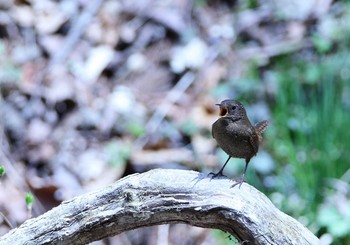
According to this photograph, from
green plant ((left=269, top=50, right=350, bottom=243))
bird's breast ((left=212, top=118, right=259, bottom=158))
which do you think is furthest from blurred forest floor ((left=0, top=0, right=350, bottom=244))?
bird's breast ((left=212, top=118, right=259, bottom=158))

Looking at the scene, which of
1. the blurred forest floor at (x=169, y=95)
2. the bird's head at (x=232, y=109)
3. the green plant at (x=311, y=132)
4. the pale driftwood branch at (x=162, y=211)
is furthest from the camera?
the blurred forest floor at (x=169, y=95)

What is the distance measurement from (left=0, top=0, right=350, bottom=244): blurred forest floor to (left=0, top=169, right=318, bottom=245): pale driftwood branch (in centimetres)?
132

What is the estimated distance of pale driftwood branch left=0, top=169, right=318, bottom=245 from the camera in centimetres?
236

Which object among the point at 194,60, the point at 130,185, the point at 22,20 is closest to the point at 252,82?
the point at 194,60

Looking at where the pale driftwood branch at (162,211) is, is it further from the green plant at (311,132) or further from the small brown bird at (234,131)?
the green plant at (311,132)

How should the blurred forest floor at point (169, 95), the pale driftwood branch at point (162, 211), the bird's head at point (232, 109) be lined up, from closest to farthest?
the pale driftwood branch at point (162, 211) → the bird's head at point (232, 109) → the blurred forest floor at point (169, 95)

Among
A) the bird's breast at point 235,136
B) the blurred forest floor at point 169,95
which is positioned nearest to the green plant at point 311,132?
the blurred forest floor at point 169,95

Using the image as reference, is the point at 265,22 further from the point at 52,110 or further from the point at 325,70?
the point at 52,110

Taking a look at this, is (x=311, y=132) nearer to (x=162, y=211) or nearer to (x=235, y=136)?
(x=235, y=136)

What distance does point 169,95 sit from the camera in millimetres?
5422

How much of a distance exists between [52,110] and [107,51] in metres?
0.72

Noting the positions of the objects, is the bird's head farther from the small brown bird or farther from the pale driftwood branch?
the pale driftwood branch

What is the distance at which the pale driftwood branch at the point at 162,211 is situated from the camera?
236 cm

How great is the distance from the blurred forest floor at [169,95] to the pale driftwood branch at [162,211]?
132 centimetres
